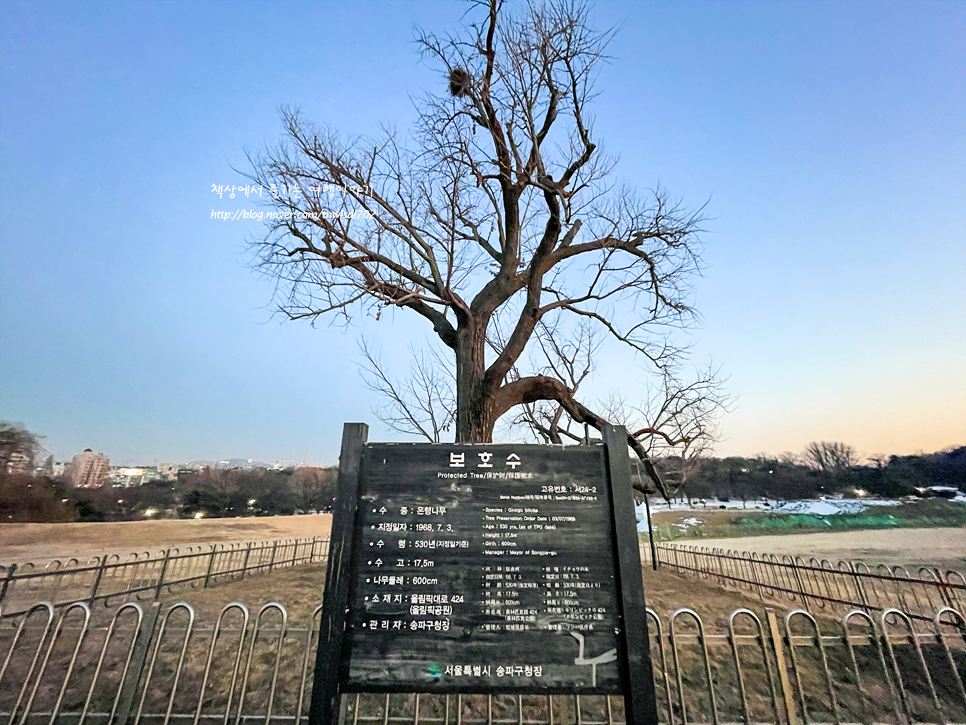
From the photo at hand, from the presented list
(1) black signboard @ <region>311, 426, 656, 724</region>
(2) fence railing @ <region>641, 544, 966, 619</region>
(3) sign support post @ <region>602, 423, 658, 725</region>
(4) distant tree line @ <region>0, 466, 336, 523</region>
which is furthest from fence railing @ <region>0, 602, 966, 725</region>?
(4) distant tree line @ <region>0, 466, 336, 523</region>

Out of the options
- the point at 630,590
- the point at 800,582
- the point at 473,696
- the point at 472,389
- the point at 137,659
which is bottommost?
the point at 473,696

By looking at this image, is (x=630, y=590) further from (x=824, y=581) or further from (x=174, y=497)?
(x=174, y=497)

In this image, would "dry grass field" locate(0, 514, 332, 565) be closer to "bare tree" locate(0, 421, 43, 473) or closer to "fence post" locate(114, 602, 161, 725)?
"bare tree" locate(0, 421, 43, 473)

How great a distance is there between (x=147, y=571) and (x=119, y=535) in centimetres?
227

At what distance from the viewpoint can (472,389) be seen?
580cm

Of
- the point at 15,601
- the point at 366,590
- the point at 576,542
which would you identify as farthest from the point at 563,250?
the point at 15,601

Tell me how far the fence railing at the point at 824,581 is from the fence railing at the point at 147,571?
41.9 feet

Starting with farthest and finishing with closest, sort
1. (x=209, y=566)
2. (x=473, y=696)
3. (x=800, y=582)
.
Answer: (x=209, y=566)
(x=800, y=582)
(x=473, y=696)

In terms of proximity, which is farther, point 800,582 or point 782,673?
point 800,582

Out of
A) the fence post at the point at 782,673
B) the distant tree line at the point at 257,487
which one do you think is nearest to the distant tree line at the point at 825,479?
the distant tree line at the point at 257,487

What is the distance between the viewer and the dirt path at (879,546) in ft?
33.6

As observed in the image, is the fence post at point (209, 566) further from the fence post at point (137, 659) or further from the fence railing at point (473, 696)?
the fence post at point (137, 659)

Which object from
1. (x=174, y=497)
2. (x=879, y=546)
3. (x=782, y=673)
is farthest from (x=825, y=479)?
(x=174, y=497)

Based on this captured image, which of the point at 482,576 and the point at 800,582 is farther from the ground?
the point at 482,576
